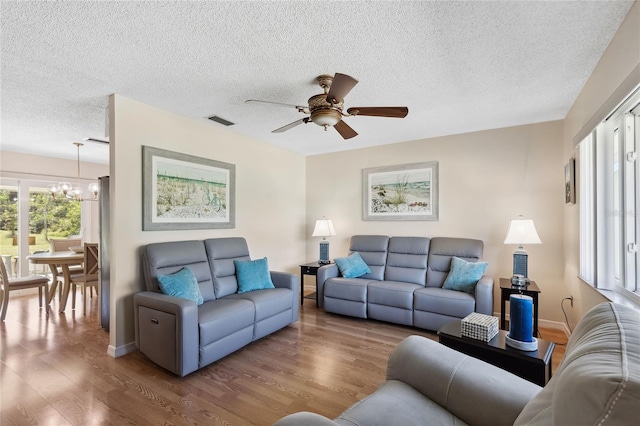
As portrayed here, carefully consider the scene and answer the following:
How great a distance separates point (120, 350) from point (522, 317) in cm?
333

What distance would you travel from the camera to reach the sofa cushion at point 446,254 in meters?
3.71

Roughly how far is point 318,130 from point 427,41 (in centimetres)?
208

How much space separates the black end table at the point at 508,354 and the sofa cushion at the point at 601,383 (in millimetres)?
942

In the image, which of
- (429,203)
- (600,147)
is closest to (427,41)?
(600,147)

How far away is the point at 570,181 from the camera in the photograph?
305 centimetres

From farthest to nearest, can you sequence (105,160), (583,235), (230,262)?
(105,160) → (230,262) → (583,235)

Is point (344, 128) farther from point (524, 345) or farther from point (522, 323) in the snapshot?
point (524, 345)

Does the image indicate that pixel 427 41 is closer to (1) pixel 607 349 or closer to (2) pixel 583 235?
(1) pixel 607 349

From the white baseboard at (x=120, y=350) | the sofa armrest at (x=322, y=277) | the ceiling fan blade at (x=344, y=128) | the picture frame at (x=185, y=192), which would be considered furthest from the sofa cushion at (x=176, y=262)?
the ceiling fan blade at (x=344, y=128)

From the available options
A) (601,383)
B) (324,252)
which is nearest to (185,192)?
(324,252)

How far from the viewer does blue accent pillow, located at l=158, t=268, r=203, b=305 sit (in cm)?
271

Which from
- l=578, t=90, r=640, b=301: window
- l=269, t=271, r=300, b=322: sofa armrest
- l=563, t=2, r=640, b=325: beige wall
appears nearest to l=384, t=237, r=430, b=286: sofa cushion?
l=269, t=271, r=300, b=322: sofa armrest

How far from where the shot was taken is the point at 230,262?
3.58 metres

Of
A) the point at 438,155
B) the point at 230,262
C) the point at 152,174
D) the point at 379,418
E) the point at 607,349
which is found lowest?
the point at 379,418
